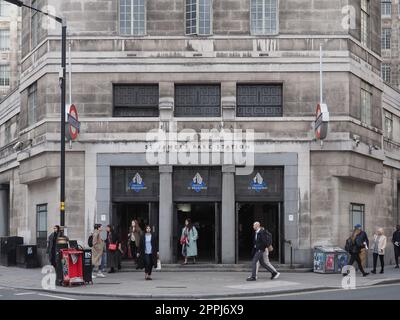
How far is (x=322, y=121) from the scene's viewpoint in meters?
27.0

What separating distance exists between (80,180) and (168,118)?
4.00m

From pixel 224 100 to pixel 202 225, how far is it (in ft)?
15.8

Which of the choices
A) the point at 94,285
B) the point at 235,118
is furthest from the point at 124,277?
the point at 235,118

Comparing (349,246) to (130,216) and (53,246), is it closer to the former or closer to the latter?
(130,216)

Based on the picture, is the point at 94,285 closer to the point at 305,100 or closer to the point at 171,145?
the point at 171,145

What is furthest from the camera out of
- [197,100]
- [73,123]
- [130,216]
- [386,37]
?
[386,37]

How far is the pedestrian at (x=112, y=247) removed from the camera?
26.1m

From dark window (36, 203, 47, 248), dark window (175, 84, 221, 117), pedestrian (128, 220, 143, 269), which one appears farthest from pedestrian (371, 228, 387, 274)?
dark window (36, 203, 47, 248)

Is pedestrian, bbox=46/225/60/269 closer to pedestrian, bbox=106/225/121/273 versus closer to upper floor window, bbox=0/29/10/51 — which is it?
pedestrian, bbox=106/225/121/273

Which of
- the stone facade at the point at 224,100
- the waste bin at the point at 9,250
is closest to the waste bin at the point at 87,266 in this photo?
the stone facade at the point at 224,100

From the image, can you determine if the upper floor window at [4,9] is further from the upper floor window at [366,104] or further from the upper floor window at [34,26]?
the upper floor window at [366,104]

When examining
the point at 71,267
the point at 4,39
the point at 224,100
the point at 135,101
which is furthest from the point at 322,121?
the point at 4,39

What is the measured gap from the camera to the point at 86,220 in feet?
94.3

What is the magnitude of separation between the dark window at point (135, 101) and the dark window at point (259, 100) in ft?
10.5
